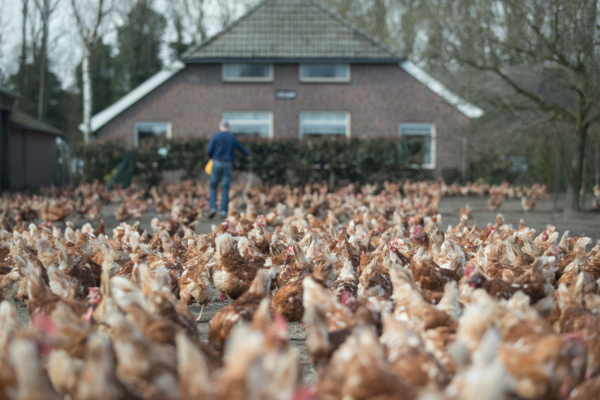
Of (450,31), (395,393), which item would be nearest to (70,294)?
(395,393)

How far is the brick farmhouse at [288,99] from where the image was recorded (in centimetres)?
2141

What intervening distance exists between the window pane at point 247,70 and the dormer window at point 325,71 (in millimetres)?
1536

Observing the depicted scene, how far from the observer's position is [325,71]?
21734 millimetres

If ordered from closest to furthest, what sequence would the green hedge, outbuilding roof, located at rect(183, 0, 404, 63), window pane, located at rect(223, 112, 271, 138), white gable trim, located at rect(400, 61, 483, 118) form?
the green hedge → white gable trim, located at rect(400, 61, 483, 118) → outbuilding roof, located at rect(183, 0, 404, 63) → window pane, located at rect(223, 112, 271, 138)

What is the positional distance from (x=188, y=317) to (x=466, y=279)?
1.99 metres

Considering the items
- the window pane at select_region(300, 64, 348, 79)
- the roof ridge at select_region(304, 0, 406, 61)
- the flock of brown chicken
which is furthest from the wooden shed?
the roof ridge at select_region(304, 0, 406, 61)

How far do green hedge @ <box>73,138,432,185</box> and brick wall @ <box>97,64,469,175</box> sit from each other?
2.88m

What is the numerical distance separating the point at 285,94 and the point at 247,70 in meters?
1.92

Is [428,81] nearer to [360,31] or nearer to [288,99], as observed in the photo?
[360,31]

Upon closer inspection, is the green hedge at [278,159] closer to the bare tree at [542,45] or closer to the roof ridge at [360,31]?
the roof ridge at [360,31]

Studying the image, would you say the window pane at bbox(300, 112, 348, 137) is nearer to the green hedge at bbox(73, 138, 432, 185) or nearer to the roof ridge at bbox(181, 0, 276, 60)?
the green hedge at bbox(73, 138, 432, 185)

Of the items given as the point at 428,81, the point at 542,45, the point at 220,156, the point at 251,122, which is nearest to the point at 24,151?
the point at 251,122

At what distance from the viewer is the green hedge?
60.5 ft

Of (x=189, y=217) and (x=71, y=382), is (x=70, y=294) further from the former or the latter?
(x=189, y=217)
